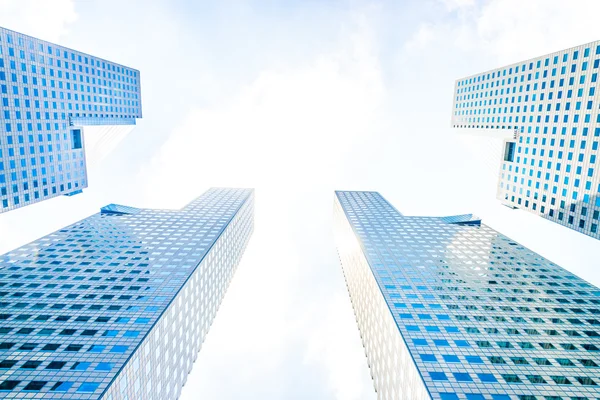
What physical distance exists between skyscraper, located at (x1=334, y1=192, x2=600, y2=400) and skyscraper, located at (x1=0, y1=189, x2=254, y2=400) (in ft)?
120

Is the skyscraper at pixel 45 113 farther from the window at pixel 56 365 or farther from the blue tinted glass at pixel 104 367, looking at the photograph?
the blue tinted glass at pixel 104 367

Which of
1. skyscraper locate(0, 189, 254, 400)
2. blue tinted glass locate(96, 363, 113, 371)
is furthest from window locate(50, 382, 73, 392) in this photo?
blue tinted glass locate(96, 363, 113, 371)

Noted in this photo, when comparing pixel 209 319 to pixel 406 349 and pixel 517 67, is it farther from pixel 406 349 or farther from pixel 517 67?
pixel 517 67

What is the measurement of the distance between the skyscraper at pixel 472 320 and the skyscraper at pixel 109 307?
120ft

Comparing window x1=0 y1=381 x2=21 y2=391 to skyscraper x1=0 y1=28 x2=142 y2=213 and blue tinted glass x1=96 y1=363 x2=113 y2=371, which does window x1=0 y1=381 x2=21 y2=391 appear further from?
skyscraper x1=0 y1=28 x2=142 y2=213

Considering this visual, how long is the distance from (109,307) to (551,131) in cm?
8818

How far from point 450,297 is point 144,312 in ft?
170

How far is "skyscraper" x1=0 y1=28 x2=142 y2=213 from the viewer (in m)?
75.9

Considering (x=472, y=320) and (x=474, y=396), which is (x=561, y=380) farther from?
(x=472, y=320)

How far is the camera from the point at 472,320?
6188cm

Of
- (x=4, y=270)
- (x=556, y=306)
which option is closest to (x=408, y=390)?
(x=556, y=306)

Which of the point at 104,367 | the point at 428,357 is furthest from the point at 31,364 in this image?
the point at 428,357

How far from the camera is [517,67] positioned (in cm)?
9169

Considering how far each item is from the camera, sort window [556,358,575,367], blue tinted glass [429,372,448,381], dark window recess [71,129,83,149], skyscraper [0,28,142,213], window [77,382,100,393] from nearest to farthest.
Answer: window [77,382,100,393]
blue tinted glass [429,372,448,381]
window [556,358,575,367]
skyscraper [0,28,142,213]
dark window recess [71,129,83,149]
